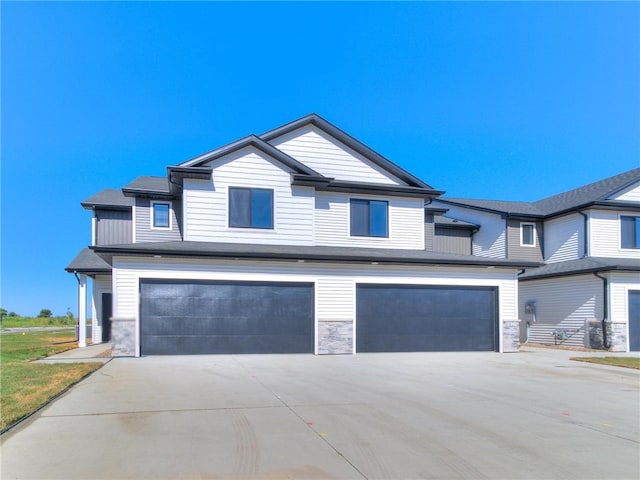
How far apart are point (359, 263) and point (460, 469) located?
1144cm

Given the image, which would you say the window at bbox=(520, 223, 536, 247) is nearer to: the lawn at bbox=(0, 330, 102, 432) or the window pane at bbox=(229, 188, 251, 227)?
the window pane at bbox=(229, 188, 251, 227)

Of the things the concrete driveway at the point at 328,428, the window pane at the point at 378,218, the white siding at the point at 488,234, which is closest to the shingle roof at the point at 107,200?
the window pane at the point at 378,218

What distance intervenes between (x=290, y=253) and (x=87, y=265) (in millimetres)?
10232

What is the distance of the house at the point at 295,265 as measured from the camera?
14.9 metres

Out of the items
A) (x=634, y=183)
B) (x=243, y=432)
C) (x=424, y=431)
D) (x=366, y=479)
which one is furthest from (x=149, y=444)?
(x=634, y=183)

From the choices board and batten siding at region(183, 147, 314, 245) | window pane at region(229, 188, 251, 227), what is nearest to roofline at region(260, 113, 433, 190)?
board and batten siding at region(183, 147, 314, 245)

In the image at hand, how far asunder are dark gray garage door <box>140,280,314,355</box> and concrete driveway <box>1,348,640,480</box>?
126 inches

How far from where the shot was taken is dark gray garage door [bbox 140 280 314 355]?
1481 cm

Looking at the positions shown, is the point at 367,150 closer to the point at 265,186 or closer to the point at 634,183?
the point at 265,186

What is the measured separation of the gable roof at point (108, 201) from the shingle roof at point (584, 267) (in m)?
19.7

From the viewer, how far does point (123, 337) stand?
1433cm

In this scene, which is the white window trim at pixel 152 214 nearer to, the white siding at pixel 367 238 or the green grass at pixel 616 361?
the white siding at pixel 367 238

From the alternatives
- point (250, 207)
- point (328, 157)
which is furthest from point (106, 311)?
point (328, 157)

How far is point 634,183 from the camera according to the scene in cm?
2305
